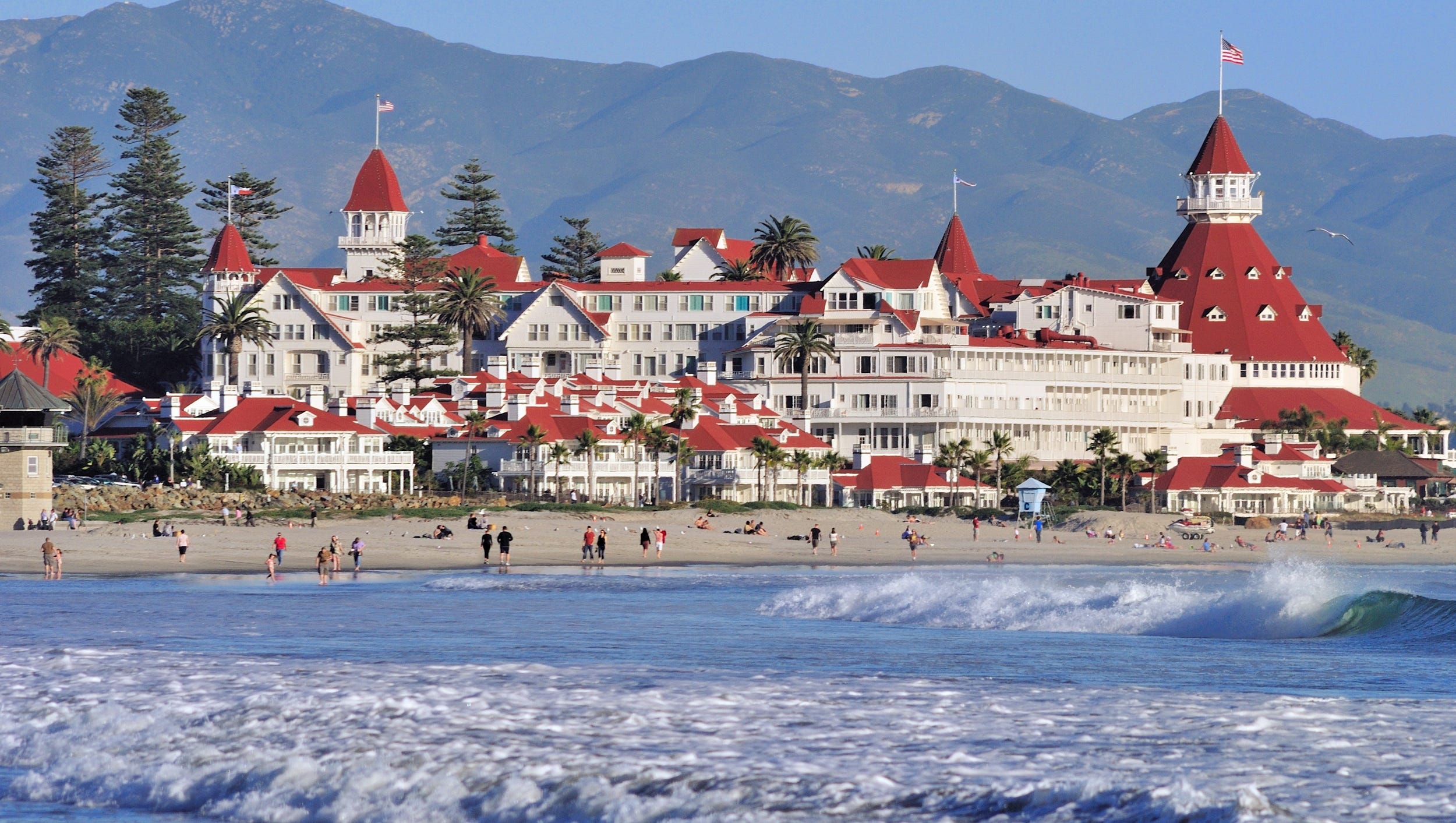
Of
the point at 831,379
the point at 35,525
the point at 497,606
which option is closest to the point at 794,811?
the point at 497,606

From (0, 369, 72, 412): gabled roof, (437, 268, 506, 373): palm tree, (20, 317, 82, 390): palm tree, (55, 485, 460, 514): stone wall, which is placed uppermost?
(437, 268, 506, 373): palm tree

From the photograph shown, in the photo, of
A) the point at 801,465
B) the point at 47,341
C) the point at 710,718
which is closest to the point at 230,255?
the point at 47,341

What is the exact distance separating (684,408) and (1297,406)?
39.6 metres

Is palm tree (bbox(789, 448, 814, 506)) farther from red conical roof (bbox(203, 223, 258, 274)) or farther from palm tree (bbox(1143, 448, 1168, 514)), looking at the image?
red conical roof (bbox(203, 223, 258, 274))

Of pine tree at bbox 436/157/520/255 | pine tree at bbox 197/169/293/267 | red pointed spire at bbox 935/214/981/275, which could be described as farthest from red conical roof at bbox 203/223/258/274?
red pointed spire at bbox 935/214/981/275

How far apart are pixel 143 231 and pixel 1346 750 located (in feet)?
387

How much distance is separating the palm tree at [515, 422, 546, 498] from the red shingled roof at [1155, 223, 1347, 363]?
45.2 metres

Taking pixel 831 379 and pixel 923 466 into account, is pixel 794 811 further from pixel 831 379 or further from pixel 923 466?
pixel 831 379

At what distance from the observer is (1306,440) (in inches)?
4026

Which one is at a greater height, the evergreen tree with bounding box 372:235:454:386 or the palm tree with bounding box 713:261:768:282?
the palm tree with bounding box 713:261:768:282

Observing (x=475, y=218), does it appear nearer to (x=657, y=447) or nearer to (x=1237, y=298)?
(x=1237, y=298)

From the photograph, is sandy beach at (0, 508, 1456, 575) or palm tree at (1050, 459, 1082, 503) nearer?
sandy beach at (0, 508, 1456, 575)

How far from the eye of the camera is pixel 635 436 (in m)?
79.0

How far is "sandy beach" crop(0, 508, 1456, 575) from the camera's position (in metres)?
52.4
